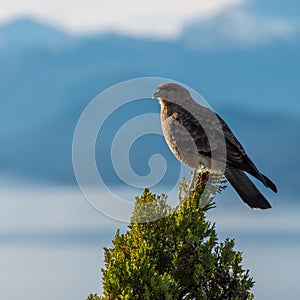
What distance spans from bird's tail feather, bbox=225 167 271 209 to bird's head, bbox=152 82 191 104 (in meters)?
2.52

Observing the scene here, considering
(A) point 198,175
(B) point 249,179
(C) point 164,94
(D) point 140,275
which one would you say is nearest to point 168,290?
(D) point 140,275

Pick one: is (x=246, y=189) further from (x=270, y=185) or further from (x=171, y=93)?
(x=171, y=93)

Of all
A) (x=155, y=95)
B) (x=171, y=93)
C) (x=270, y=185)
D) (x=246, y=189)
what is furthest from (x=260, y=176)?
(x=171, y=93)

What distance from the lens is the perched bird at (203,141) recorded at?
9.59 m

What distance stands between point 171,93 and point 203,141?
175 centimetres

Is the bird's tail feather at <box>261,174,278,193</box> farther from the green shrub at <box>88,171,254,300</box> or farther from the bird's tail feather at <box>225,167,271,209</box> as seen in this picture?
the green shrub at <box>88,171,254,300</box>

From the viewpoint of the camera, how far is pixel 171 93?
1181cm

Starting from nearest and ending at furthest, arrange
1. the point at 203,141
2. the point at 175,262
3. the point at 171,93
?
1. the point at 175,262
2. the point at 203,141
3. the point at 171,93

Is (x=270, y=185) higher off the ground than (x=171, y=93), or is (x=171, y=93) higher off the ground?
(x=171, y=93)

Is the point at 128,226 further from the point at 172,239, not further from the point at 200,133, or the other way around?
the point at 200,133

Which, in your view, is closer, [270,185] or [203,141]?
[270,185]

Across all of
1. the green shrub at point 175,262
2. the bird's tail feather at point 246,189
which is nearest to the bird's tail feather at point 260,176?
the bird's tail feather at point 246,189

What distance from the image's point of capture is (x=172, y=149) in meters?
11.1

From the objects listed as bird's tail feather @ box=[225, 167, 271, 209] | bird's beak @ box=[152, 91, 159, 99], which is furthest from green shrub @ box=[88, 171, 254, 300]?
bird's beak @ box=[152, 91, 159, 99]
